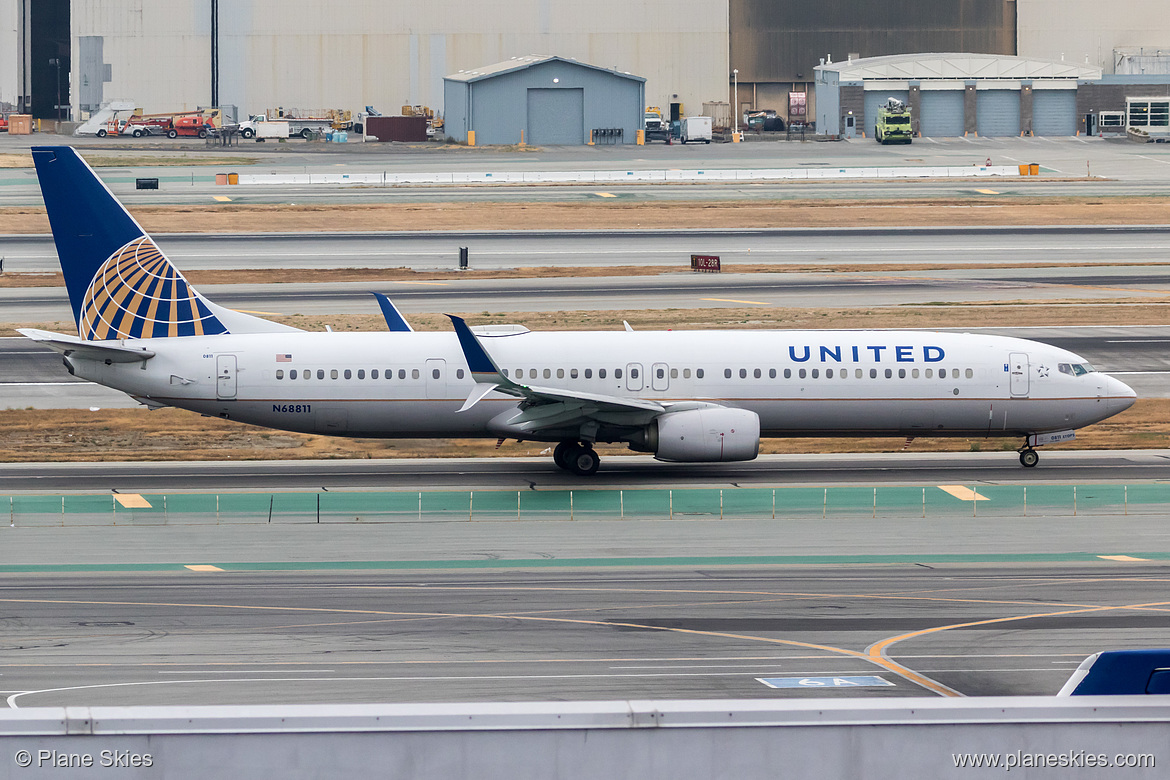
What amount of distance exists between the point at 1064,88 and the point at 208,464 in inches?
5508

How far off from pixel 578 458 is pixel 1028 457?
1427 centimetres

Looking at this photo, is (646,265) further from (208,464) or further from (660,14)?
(660,14)

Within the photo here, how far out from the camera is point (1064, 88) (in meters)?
165

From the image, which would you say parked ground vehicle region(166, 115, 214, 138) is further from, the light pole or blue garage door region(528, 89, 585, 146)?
the light pole

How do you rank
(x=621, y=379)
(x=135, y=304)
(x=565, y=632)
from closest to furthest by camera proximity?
(x=565, y=632) → (x=621, y=379) → (x=135, y=304)

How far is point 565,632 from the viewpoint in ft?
92.4

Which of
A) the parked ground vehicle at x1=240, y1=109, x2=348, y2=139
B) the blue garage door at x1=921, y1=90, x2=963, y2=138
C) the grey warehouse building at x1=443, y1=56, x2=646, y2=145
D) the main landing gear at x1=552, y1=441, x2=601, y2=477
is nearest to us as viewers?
the main landing gear at x1=552, y1=441, x2=601, y2=477

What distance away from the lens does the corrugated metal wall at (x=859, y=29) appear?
178 meters

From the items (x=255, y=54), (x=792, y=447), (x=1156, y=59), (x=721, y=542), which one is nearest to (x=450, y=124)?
(x=255, y=54)

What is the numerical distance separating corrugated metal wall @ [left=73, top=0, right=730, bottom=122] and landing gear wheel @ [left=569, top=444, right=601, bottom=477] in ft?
448

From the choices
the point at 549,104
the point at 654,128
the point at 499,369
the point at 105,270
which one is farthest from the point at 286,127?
the point at 499,369

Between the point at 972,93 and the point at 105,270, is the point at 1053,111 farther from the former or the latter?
the point at 105,270

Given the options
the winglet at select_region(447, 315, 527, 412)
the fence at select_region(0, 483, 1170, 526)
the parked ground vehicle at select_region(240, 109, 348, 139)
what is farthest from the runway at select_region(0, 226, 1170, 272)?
the parked ground vehicle at select_region(240, 109, 348, 139)

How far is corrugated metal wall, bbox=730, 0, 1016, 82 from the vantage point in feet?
582
